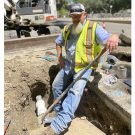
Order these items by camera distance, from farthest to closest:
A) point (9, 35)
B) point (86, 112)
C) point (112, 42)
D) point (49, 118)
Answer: point (9, 35) → point (86, 112) → point (49, 118) → point (112, 42)

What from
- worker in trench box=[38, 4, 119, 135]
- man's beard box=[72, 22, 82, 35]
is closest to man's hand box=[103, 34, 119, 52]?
worker in trench box=[38, 4, 119, 135]

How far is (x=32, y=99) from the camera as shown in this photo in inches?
167

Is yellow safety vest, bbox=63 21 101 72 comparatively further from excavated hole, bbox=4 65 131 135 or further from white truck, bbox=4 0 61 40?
white truck, bbox=4 0 61 40

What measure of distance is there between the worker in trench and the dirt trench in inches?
26.1

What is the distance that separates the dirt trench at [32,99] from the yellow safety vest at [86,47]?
813 mm

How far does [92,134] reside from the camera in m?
3.03

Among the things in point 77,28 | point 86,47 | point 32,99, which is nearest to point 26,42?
point 32,99

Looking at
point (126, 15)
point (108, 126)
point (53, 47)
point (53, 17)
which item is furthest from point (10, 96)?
point (126, 15)

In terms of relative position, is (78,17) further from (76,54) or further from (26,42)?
(26,42)

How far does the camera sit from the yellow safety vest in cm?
271

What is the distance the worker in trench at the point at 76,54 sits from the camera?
246 centimetres

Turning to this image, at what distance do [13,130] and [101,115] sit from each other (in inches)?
71.8

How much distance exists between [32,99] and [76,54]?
2.22 metres

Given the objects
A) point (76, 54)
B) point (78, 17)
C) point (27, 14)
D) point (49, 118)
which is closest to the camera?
point (78, 17)
